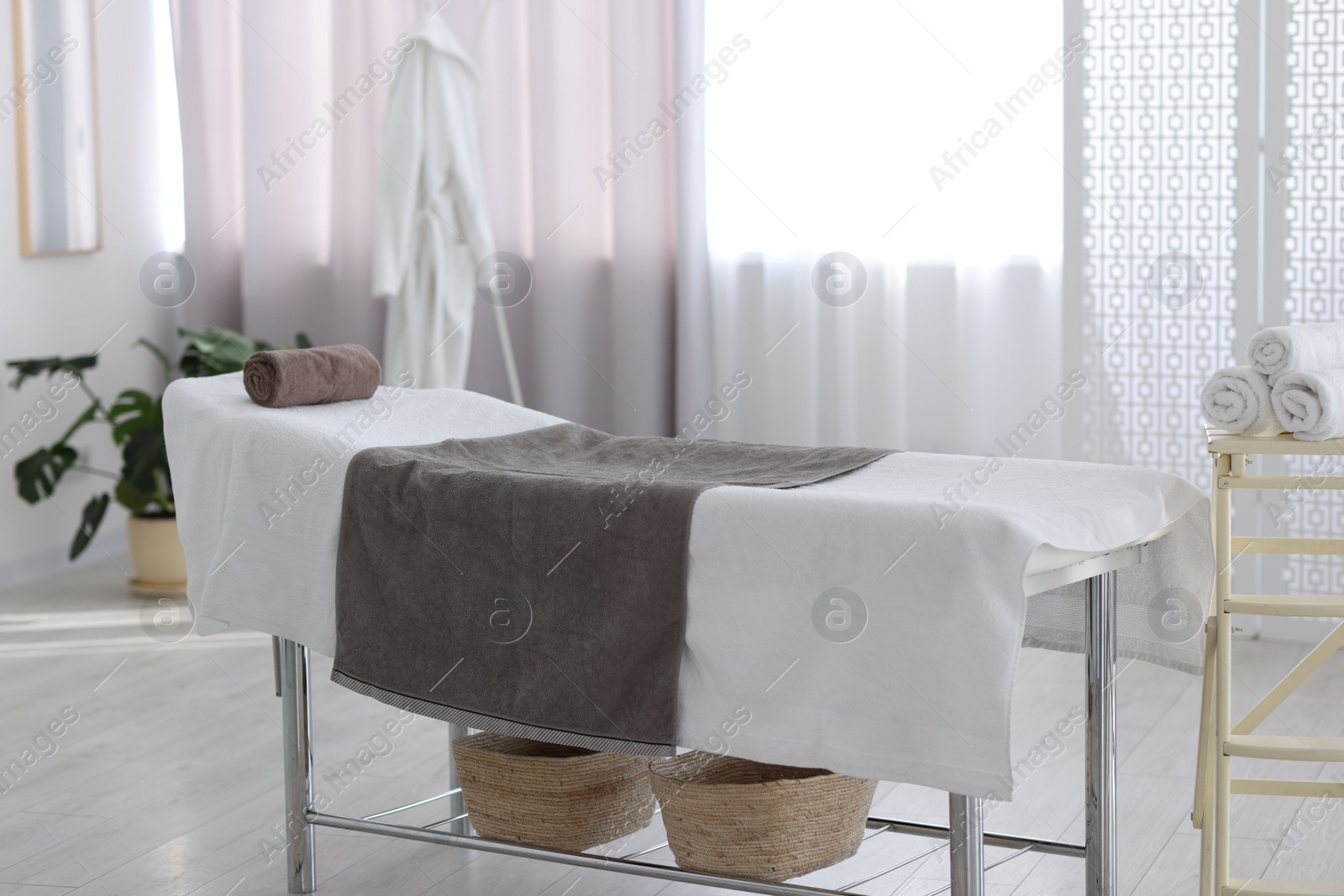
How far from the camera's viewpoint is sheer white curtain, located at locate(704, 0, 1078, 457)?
3.82 metres

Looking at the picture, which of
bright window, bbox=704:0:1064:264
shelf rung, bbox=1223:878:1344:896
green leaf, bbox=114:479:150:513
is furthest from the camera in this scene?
green leaf, bbox=114:479:150:513

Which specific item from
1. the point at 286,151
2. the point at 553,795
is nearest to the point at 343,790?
the point at 553,795

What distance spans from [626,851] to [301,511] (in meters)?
0.81

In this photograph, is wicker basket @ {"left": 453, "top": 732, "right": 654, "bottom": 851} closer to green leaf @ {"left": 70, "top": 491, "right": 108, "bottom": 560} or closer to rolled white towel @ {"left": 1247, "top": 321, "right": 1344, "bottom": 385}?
rolled white towel @ {"left": 1247, "top": 321, "right": 1344, "bottom": 385}

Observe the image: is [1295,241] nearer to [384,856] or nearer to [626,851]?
[626,851]

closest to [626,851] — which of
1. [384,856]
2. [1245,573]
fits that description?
[384,856]

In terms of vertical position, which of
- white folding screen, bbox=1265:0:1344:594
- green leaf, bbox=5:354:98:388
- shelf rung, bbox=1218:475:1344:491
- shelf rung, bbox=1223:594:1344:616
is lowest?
shelf rung, bbox=1223:594:1344:616

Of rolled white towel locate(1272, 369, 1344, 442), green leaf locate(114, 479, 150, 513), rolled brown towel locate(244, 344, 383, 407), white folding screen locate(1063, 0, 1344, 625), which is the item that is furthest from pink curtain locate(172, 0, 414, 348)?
rolled white towel locate(1272, 369, 1344, 442)

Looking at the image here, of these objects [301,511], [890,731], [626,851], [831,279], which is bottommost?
[626,851]

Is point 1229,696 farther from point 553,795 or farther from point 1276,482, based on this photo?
point 553,795

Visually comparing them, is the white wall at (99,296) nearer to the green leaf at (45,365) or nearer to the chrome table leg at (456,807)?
the green leaf at (45,365)

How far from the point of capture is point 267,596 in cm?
196

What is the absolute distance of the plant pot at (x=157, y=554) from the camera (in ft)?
13.1

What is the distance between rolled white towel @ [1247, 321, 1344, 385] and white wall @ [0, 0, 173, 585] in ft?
11.4
